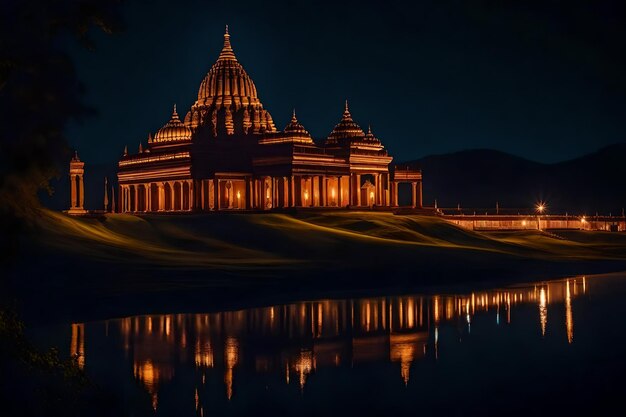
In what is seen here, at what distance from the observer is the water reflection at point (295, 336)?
3588 cm

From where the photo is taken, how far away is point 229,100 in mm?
126000

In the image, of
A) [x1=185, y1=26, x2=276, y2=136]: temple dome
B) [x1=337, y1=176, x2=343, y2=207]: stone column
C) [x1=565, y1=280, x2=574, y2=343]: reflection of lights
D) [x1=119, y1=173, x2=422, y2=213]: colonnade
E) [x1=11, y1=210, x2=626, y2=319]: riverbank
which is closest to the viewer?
[x1=565, y1=280, x2=574, y2=343]: reflection of lights

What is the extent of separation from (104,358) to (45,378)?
18.4 meters

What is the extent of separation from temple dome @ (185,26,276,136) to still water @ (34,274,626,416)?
66733mm

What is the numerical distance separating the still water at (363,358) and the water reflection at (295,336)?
0.07m

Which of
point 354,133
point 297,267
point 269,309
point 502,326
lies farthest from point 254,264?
point 354,133

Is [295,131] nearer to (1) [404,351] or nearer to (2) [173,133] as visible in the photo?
(2) [173,133]

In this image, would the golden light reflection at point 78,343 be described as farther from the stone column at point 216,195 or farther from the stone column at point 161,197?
the stone column at point 161,197

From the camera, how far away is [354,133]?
410 feet

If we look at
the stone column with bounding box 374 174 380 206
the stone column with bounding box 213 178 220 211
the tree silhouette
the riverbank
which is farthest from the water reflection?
the stone column with bounding box 374 174 380 206

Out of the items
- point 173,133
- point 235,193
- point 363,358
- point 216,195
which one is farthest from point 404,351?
point 173,133

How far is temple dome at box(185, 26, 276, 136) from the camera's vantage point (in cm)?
12188

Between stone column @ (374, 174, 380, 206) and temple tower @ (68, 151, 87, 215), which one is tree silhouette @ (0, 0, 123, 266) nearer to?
temple tower @ (68, 151, 87, 215)

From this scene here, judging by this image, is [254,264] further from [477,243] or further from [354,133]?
[354,133]
